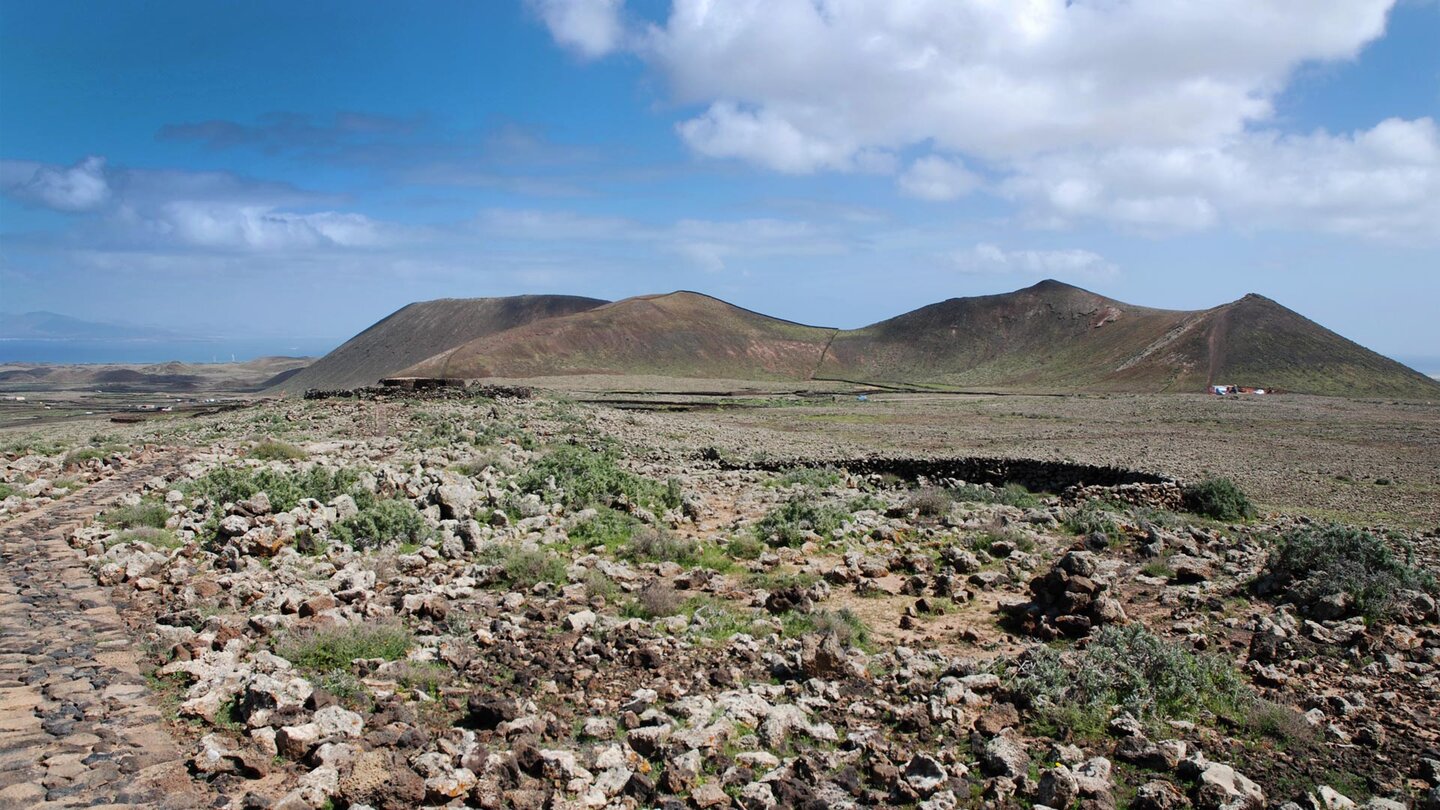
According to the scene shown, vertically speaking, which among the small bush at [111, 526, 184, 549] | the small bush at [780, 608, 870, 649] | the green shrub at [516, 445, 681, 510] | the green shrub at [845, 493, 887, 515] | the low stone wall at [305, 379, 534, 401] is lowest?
the small bush at [780, 608, 870, 649]

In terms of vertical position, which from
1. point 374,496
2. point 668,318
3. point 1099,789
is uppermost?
point 668,318

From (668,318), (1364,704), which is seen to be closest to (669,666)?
(1364,704)

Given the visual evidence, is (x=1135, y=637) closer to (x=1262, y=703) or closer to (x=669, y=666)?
(x=1262, y=703)

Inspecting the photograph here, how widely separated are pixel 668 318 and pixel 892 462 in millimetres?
92986

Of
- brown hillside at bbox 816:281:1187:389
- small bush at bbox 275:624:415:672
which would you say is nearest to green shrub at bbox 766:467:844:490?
small bush at bbox 275:624:415:672

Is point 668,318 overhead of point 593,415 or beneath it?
overhead

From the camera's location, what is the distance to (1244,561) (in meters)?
10.2

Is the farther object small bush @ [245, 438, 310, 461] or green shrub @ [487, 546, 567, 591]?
small bush @ [245, 438, 310, 461]

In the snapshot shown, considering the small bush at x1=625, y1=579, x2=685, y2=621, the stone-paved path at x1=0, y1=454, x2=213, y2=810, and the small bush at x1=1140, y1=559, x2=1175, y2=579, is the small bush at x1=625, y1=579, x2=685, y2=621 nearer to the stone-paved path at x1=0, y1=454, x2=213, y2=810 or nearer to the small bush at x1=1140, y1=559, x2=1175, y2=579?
the stone-paved path at x1=0, y1=454, x2=213, y2=810

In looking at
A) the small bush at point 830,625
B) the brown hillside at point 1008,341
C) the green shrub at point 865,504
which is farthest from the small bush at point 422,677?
the brown hillside at point 1008,341

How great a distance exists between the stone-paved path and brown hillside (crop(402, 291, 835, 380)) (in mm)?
77715

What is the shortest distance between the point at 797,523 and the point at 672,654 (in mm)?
5387

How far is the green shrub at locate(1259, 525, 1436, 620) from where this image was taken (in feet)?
25.4

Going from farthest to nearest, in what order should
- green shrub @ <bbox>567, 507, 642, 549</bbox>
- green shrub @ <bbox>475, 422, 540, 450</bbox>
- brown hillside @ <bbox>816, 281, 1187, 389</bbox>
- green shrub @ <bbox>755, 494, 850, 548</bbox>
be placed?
1. brown hillside @ <bbox>816, 281, 1187, 389</bbox>
2. green shrub @ <bbox>475, 422, 540, 450</bbox>
3. green shrub @ <bbox>755, 494, 850, 548</bbox>
4. green shrub @ <bbox>567, 507, 642, 549</bbox>
